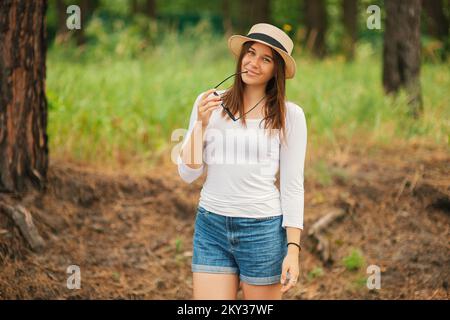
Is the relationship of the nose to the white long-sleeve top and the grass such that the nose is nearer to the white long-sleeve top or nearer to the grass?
the white long-sleeve top

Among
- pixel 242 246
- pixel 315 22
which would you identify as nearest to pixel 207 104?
pixel 242 246

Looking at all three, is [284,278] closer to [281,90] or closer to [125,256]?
[281,90]

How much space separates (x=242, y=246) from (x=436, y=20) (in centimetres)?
978

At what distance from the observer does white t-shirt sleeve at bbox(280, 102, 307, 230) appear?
8.87 ft

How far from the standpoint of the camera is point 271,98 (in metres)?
2.79

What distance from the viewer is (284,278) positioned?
2676 mm

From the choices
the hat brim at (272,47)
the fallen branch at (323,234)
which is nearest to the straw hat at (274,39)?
the hat brim at (272,47)

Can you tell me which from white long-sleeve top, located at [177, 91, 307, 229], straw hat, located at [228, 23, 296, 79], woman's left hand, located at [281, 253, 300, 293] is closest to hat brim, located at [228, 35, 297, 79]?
straw hat, located at [228, 23, 296, 79]

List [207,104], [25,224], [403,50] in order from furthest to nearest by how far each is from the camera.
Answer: [403,50], [25,224], [207,104]

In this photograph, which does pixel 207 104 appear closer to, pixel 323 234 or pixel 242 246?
pixel 242 246

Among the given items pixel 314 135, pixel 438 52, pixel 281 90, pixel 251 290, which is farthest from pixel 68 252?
pixel 438 52

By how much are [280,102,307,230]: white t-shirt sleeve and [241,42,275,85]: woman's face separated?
0.22 metres

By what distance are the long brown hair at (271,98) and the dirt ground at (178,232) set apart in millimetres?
1964

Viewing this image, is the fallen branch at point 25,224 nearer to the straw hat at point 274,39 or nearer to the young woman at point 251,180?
the young woman at point 251,180
